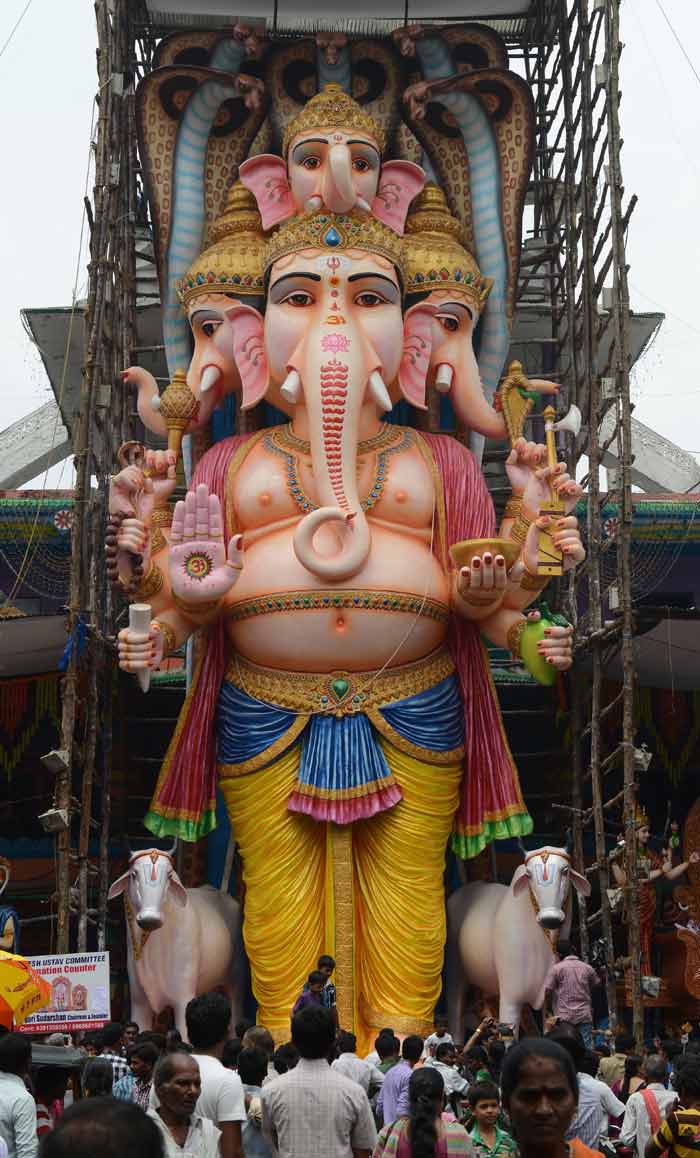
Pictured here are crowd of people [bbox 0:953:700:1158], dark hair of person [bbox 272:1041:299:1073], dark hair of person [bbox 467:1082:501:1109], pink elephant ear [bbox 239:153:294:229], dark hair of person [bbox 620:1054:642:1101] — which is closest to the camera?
crowd of people [bbox 0:953:700:1158]

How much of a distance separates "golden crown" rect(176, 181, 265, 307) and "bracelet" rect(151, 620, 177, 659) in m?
2.35


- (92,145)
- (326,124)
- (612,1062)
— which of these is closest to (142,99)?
(92,145)

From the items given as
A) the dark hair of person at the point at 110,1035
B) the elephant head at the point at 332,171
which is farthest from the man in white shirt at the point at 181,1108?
the elephant head at the point at 332,171

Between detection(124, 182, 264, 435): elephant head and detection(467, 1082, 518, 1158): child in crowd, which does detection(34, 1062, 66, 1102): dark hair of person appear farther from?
detection(124, 182, 264, 435): elephant head

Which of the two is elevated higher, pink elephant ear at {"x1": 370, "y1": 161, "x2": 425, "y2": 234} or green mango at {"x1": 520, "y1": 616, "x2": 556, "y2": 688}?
pink elephant ear at {"x1": 370, "y1": 161, "x2": 425, "y2": 234}

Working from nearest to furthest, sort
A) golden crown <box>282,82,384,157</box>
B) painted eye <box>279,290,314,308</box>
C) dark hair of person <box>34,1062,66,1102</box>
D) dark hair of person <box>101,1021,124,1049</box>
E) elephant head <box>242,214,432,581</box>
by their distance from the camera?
dark hair of person <box>34,1062,66,1102</box> < dark hair of person <box>101,1021,124,1049</box> < elephant head <box>242,214,432,581</box> < painted eye <box>279,290,314,308</box> < golden crown <box>282,82,384,157</box>

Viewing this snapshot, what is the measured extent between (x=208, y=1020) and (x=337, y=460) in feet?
20.9

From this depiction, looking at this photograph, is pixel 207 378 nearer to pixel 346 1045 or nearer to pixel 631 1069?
pixel 346 1045

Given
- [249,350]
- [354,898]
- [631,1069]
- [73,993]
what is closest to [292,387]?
[249,350]

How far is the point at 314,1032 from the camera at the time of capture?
4.65 metres

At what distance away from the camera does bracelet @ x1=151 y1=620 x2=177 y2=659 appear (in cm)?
1073

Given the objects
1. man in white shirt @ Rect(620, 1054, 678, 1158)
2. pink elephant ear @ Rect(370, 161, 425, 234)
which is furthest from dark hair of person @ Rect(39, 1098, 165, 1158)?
pink elephant ear @ Rect(370, 161, 425, 234)

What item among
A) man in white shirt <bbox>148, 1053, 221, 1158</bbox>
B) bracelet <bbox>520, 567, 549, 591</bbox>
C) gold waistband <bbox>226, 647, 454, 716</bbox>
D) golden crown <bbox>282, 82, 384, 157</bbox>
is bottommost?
man in white shirt <bbox>148, 1053, 221, 1158</bbox>

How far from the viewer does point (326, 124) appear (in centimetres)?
1171
